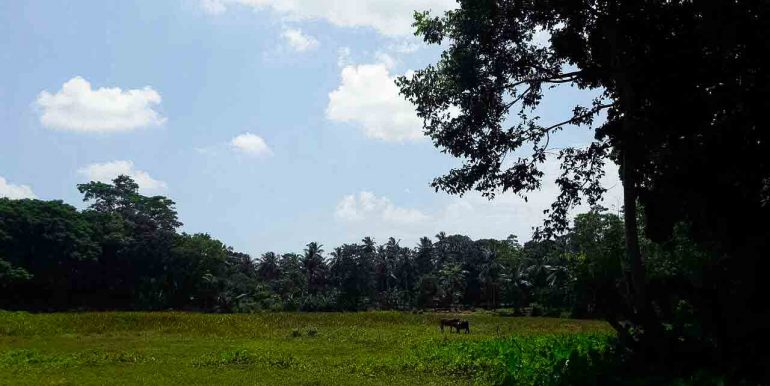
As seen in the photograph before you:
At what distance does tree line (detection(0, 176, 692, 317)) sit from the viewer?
198 feet

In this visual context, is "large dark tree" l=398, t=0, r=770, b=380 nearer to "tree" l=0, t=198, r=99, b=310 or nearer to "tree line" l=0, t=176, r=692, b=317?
"tree line" l=0, t=176, r=692, b=317

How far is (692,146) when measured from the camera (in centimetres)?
718

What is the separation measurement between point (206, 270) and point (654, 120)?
65.8 metres

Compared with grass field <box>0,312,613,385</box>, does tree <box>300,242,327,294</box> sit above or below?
above

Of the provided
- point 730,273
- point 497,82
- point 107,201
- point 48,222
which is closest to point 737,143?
point 730,273

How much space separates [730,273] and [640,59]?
14.8 ft

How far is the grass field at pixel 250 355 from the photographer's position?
15.8 metres

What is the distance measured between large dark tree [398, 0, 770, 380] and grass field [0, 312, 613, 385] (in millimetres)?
1523

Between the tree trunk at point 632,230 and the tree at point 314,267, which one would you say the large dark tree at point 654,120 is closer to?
the tree trunk at point 632,230

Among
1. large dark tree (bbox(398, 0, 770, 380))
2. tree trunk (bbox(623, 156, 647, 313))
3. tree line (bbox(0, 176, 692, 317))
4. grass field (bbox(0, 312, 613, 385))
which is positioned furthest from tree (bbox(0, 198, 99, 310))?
tree trunk (bbox(623, 156, 647, 313))

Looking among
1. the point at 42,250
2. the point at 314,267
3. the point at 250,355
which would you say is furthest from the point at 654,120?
the point at 314,267

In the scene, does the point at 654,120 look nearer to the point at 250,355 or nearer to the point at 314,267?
the point at 250,355

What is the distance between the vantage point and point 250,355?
20672 mm

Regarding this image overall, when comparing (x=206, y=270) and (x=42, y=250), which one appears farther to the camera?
(x=206, y=270)
